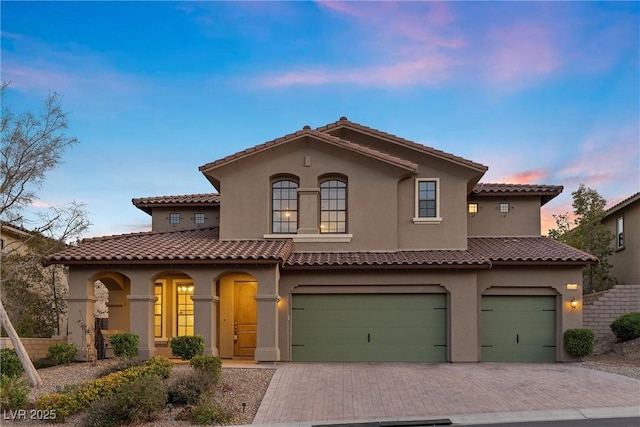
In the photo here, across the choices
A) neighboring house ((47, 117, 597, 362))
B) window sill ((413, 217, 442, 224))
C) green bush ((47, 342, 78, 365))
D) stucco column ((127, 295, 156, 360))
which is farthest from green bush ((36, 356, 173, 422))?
window sill ((413, 217, 442, 224))

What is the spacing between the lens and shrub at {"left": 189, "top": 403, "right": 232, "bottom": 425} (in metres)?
11.2

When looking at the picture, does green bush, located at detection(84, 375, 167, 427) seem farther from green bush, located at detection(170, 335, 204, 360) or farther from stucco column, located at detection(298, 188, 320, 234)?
stucco column, located at detection(298, 188, 320, 234)

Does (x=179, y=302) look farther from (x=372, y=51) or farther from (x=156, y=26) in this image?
(x=372, y=51)

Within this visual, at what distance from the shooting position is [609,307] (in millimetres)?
22719

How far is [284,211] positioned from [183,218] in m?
4.88

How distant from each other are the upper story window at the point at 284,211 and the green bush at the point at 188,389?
810 centimetres

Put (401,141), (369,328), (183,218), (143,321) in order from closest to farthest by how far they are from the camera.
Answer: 1. (143,321)
2. (369,328)
3. (401,141)
4. (183,218)

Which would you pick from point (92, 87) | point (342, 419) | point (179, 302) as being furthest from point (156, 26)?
point (342, 419)

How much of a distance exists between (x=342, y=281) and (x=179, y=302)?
6078mm

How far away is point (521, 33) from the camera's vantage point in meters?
19.0

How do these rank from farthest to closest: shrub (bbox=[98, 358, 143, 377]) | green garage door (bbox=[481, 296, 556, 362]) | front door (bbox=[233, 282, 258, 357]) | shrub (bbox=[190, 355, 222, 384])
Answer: front door (bbox=[233, 282, 258, 357]) < green garage door (bbox=[481, 296, 556, 362]) < shrub (bbox=[98, 358, 143, 377]) < shrub (bbox=[190, 355, 222, 384])

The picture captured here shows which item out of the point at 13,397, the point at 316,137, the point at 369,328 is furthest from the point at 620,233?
the point at 13,397

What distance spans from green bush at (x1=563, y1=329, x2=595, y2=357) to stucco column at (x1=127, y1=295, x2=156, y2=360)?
13338 mm

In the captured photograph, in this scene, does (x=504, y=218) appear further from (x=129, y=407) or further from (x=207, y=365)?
(x=129, y=407)
